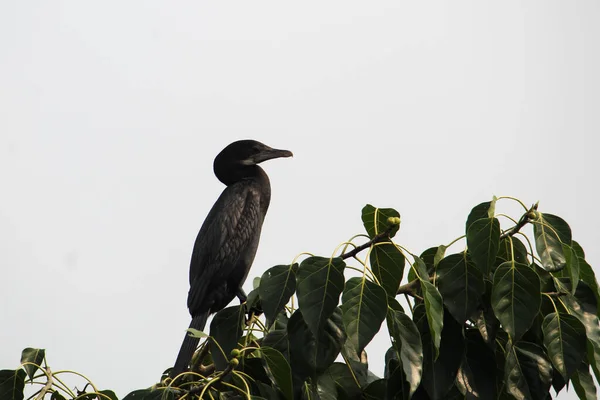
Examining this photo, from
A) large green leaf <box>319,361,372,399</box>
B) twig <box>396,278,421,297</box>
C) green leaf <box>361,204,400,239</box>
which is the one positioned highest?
green leaf <box>361,204,400,239</box>

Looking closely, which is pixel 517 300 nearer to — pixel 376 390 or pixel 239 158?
pixel 376 390

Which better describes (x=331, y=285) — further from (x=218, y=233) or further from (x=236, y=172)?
(x=236, y=172)

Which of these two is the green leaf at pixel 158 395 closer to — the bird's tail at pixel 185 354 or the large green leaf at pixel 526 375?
the large green leaf at pixel 526 375

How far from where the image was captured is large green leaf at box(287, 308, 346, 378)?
278cm

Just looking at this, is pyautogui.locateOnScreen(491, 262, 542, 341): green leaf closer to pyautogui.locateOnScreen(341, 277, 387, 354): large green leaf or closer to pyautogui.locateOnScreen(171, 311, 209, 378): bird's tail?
pyautogui.locateOnScreen(341, 277, 387, 354): large green leaf

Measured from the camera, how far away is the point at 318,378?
115 inches

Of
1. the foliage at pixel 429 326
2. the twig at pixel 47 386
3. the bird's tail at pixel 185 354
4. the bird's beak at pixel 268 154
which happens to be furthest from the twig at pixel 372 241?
the bird's beak at pixel 268 154

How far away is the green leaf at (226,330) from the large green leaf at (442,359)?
0.76 meters

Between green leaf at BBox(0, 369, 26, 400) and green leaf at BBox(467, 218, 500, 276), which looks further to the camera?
green leaf at BBox(0, 369, 26, 400)

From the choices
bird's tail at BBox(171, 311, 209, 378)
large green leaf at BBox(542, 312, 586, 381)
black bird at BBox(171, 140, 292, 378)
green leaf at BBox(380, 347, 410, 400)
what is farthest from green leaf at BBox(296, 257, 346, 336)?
black bird at BBox(171, 140, 292, 378)

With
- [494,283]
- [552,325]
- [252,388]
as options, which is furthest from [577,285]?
[252,388]

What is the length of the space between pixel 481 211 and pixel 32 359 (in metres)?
1.80

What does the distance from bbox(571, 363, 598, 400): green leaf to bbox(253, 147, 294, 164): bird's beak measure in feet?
12.5

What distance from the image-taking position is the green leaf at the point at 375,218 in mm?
2885
